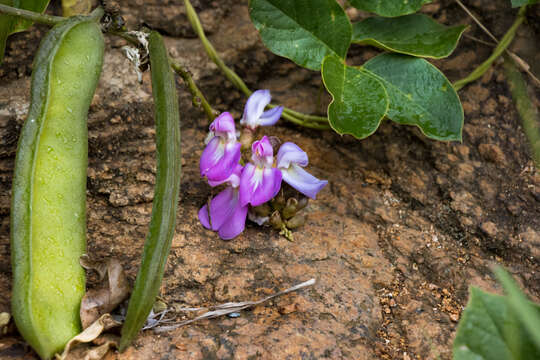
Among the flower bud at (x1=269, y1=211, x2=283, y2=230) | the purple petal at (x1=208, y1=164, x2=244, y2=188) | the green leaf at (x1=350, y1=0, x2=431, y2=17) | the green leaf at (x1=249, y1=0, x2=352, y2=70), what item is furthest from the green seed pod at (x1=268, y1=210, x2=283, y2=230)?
the green leaf at (x1=350, y1=0, x2=431, y2=17)

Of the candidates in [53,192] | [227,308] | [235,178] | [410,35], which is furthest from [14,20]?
[410,35]

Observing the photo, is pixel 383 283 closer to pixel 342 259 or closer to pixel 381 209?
pixel 342 259

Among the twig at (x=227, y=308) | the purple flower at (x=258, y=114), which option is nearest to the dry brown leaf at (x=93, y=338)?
the twig at (x=227, y=308)

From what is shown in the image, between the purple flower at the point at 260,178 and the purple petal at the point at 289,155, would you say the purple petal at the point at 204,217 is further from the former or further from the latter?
the purple petal at the point at 289,155

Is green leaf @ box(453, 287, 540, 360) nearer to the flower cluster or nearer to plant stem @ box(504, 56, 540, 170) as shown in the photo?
the flower cluster

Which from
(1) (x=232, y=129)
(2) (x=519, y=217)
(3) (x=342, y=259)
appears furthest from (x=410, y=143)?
(1) (x=232, y=129)

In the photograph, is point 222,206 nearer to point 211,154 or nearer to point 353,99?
point 211,154
